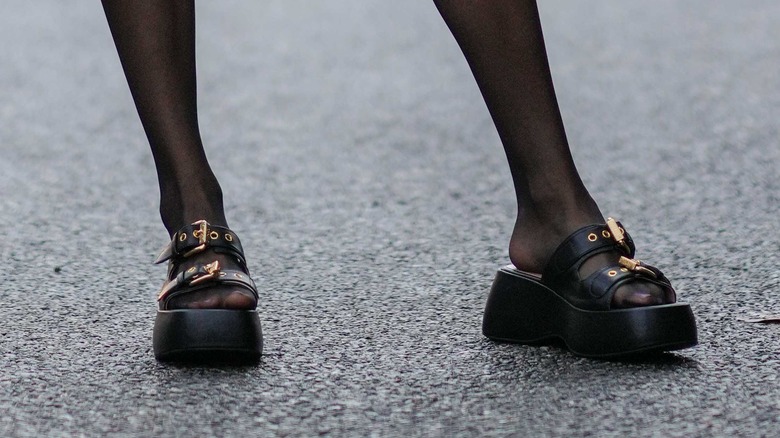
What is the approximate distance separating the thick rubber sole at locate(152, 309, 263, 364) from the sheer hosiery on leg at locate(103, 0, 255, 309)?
0.16 m

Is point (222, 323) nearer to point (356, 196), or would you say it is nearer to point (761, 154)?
point (356, 196)

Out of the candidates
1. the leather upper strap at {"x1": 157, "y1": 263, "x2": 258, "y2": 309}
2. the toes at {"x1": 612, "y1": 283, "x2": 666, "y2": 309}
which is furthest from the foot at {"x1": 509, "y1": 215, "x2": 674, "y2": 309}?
the leather upper strap at {"x1": 157, "y1": 263, "x2": 258, "y2": 309}

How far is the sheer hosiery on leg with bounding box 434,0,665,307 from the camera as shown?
1.56m

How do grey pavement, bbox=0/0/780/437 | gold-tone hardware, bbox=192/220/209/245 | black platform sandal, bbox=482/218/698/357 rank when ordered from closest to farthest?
grey pavement, bbox=0/0/780/437 → black platform sandal, bbox=482/218/698/357 → gold-tone hardware, bbox=192/220/209/245

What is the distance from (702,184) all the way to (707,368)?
133cm

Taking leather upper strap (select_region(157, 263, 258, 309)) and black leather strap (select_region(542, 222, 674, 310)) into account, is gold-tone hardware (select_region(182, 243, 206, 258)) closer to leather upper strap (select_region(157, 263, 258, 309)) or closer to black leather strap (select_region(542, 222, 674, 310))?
leather upper strap (select_region(157, 263, 258, 309))

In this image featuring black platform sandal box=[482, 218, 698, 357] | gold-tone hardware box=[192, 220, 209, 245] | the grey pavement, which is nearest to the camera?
the grey pavement

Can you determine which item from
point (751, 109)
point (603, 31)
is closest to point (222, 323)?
point (751, 109)

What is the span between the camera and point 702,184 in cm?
274

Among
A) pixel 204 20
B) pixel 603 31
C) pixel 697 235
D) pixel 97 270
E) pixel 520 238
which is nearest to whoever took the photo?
pixel 520 238

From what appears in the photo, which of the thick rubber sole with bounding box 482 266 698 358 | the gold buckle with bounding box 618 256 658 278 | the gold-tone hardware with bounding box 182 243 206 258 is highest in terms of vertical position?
the gold-tone hardware with bounding box 182 243 206 258

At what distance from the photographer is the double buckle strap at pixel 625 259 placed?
1507mm

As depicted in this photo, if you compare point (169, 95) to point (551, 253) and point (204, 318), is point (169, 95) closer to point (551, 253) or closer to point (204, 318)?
point (204, 318)

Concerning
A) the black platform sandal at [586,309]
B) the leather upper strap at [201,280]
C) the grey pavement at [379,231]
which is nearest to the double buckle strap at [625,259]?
the black platform sandal at [586,309]
